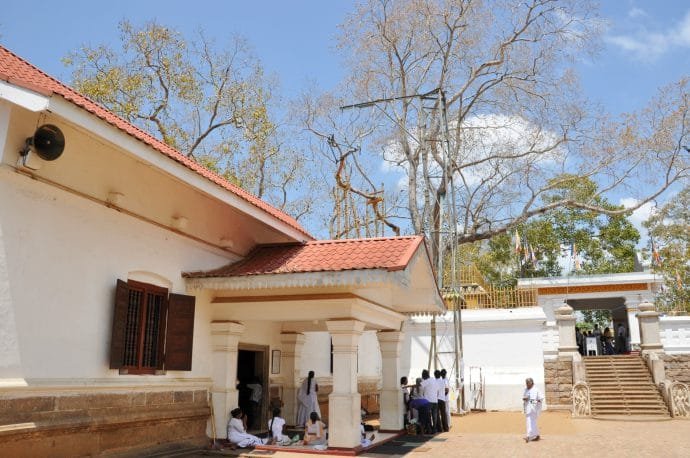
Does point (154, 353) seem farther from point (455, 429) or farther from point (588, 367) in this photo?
point (588, 367)

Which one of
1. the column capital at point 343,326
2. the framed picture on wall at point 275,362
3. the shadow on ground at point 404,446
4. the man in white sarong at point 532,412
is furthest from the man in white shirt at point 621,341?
the column capital at point 343,326

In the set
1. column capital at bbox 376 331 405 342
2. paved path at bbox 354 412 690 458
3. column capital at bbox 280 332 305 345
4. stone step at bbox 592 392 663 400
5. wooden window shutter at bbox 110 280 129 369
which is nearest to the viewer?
wooden window shutter at bbox 110 280 129 369

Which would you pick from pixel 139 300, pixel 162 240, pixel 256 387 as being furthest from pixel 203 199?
pixel 256 387

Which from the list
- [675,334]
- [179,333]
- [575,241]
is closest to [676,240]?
[575,241]

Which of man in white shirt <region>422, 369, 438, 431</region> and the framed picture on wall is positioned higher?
the framed picture on wall

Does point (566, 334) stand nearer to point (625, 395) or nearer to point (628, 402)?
point (625, 395)

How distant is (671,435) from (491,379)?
24.5 feet

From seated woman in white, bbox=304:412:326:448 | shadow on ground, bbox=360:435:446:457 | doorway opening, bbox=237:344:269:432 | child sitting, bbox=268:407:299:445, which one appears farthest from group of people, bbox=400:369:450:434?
child sitting, bbox=268:407:299:445

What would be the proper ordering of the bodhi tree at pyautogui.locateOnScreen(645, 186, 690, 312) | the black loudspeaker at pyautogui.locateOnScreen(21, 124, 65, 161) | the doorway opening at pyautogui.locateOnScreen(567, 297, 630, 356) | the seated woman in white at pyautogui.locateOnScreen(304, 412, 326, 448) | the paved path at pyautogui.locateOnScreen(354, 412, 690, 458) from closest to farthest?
1. the black loudspeaker at pyautogui.locateOnScreen(21, 124, 65, 161)
2. the paved path at pyautogui.locateOnScreen(354, 412, 690, 458)
3. the seated woman in white at pyautogui.locateOnScreen(304, 412, 326, 448)
4. the doorway opening at pyautogui.locateOnScreen(567, 297, 630, 356)
5. the bodhi tree at pyautogui.locateOnScreen(645, 186, 690, 312)

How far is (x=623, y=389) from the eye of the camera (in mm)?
18312

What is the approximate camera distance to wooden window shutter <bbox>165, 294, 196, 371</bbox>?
32.1 ft

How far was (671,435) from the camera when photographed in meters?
12.9

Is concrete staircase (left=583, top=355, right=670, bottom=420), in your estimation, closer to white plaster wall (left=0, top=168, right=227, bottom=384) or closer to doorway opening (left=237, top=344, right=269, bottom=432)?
doorway opening (left=237, top=344, right=269, bottom=432)

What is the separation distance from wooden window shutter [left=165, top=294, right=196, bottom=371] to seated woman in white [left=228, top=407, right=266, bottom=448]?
1.32 m
